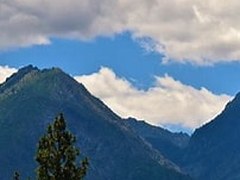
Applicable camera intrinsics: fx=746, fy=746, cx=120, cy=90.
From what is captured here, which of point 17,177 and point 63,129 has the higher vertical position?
point 63,129

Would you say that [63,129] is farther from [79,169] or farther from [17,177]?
[17,177]

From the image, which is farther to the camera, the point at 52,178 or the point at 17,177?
the point at 17,177

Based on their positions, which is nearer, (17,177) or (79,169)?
(79,169)

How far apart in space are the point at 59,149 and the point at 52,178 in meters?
3.08

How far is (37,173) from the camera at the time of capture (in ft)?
224

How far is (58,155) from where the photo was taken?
6862 cm

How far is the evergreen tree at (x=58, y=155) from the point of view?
68.0 meters

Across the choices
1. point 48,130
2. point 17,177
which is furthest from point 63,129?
point 17,177

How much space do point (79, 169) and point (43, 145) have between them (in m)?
4.01

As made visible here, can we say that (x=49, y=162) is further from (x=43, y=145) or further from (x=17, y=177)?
(x=17, y=177)

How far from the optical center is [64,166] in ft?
225

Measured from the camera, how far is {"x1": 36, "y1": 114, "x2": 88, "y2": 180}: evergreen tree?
223ft

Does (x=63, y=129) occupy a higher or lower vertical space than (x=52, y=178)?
higher

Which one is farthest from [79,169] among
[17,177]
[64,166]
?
[17,177]
